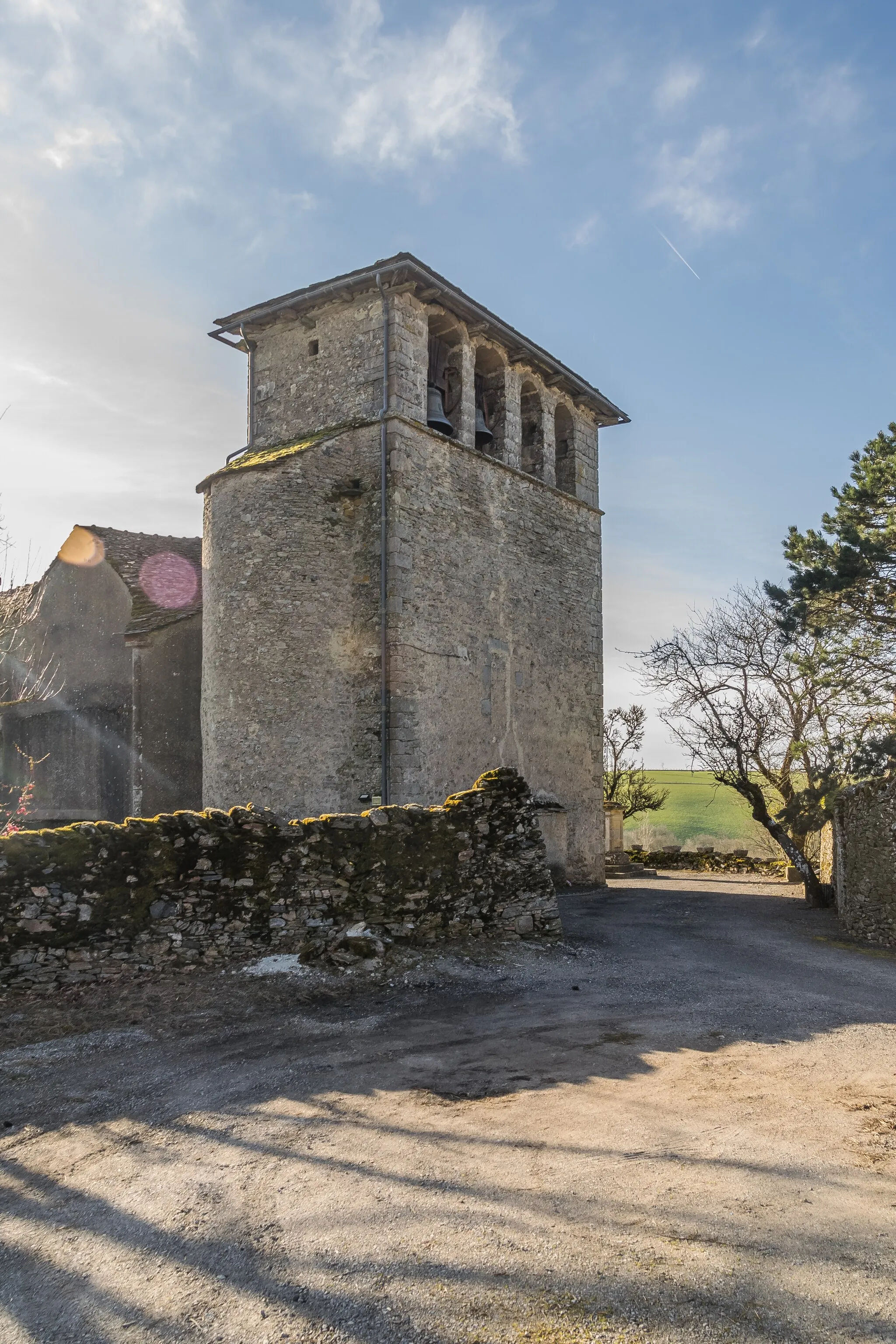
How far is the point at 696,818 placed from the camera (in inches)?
1743

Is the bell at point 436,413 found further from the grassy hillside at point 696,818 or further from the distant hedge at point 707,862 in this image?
the grassy hillside at point 696,818

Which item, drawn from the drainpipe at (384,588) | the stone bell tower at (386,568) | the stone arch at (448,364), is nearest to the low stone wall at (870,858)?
the stone bell tower at (386,568)

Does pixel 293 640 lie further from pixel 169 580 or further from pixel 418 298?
pixel 418 298

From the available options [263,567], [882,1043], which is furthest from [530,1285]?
[263,567]

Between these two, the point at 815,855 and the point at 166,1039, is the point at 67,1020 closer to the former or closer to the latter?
the point at 166,1039

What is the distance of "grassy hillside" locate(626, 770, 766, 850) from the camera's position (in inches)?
1487

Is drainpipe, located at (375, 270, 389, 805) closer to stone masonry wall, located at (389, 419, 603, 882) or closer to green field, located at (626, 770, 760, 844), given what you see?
stone masonry wall, located at (389, 419, 603, 882)

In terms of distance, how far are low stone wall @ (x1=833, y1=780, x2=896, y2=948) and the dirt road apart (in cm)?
431

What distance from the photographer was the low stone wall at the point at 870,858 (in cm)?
1091

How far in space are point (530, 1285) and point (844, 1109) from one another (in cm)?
262

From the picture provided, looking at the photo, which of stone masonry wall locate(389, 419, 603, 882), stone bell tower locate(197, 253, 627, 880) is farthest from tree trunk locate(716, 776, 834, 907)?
stone bell tower locate(197, 253, 627, 880)

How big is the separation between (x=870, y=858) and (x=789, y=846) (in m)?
6.13

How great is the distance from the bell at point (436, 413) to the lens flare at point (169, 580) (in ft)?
18.5

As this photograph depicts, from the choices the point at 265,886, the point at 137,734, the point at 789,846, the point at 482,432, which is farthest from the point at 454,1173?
the point at 789,846
